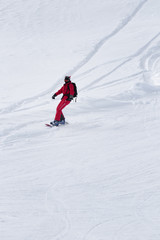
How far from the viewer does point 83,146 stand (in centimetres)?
939

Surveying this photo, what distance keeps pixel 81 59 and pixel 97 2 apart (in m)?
17.8

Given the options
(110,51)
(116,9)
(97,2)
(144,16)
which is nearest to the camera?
(110,51)

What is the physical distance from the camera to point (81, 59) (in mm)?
22047

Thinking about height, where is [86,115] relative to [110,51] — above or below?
below

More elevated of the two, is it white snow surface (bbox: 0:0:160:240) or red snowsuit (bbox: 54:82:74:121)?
red snowsuit (bbox: 54:82:74:121)

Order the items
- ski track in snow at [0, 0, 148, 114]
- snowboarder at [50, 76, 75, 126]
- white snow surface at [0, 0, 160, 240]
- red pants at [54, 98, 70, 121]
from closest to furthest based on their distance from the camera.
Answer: white snow surface at [0, 0, 160, 240]
snowboarder at [50, 76, 75, 126]
red pants at [54, 98, 70, 121]
ski track in snow at [0, 0, 148, 114]

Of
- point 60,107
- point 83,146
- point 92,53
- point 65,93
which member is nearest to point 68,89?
point 65,93

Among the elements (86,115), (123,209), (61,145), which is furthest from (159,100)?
(123,209)

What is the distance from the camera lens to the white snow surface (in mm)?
6117

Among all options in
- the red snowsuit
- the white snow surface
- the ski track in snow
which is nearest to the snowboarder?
the red snowsuit

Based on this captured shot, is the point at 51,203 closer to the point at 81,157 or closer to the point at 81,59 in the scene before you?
the point at 81,157

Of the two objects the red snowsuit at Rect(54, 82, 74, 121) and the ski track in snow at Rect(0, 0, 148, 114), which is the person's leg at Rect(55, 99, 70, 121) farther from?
Result: the ski track in snow at Rect(0, 0, 148, 114)

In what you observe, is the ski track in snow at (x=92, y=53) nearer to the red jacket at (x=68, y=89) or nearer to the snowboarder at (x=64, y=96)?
the snowboarder at (x=64, y=96)

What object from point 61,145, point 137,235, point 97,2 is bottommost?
point 137,235
